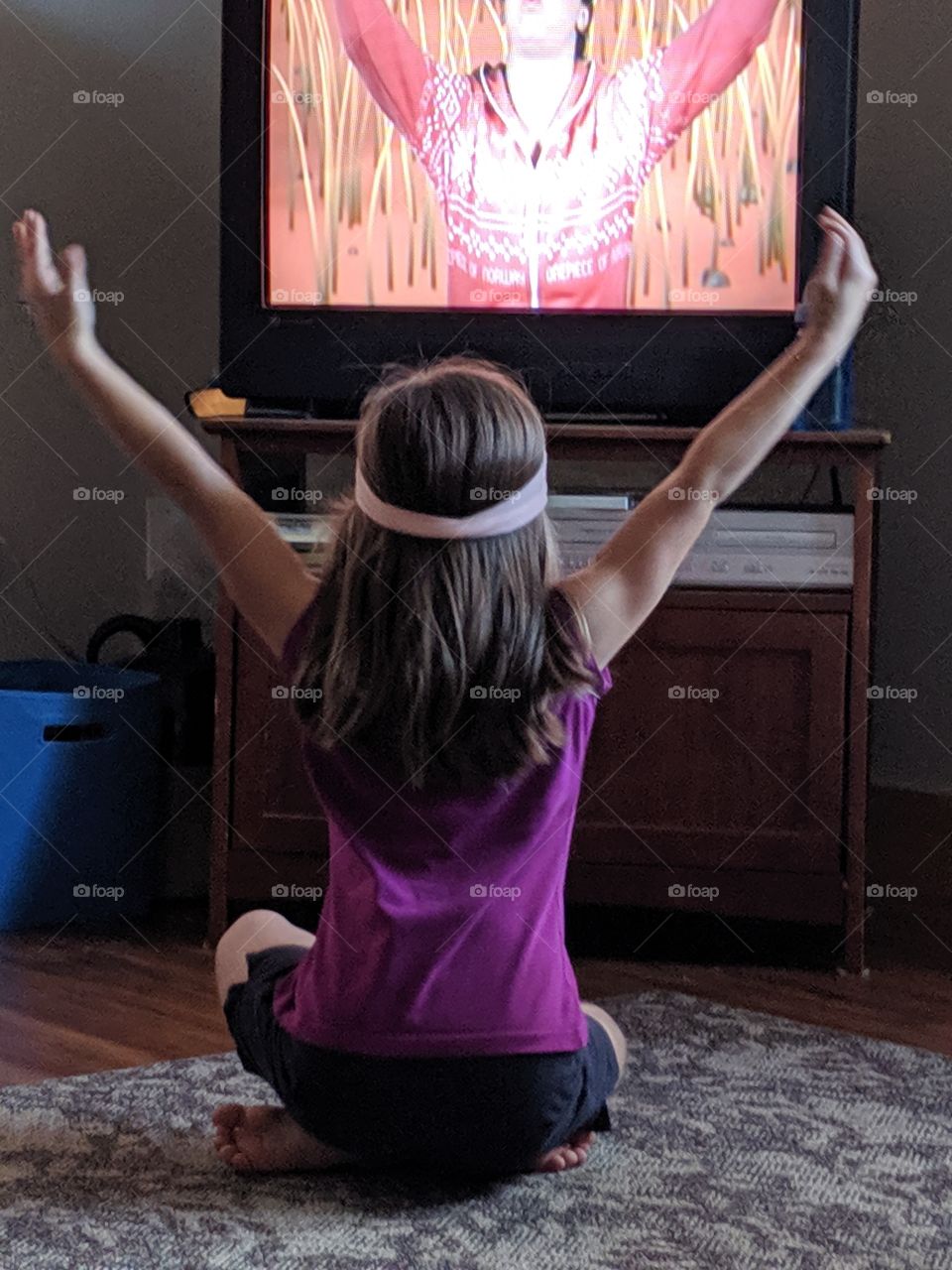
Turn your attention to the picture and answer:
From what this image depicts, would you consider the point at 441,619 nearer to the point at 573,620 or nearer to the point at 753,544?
the point at 573,620

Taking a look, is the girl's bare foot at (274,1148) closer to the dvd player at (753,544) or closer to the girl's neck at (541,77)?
the dvd player at (753,544)

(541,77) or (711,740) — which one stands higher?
(541,77)

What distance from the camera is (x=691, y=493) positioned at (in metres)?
1.30

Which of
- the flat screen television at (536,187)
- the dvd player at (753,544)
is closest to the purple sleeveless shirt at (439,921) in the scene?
the dvd player at (753,544)

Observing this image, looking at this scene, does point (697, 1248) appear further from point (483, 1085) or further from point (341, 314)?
point (341, 314)

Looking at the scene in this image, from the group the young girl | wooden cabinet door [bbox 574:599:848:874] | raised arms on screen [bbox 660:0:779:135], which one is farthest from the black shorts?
raised arms on screen [bbox 660:0:779:135]

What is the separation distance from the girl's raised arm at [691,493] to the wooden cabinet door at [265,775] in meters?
1.00

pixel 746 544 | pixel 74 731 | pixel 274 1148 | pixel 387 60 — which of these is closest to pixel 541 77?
pixel 387 60

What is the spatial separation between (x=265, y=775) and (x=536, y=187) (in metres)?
0.90

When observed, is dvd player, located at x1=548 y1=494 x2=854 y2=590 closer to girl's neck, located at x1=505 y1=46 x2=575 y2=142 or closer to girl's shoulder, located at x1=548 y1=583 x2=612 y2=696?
girl's neck, located at x1=505 y1=46 x2=575 y2=142

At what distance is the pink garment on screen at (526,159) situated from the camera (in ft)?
7.39

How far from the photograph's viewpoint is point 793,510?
7.22 feet

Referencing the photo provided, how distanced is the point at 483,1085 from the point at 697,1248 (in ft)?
0.63

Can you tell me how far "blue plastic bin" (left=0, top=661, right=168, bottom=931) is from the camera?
2305 mm
